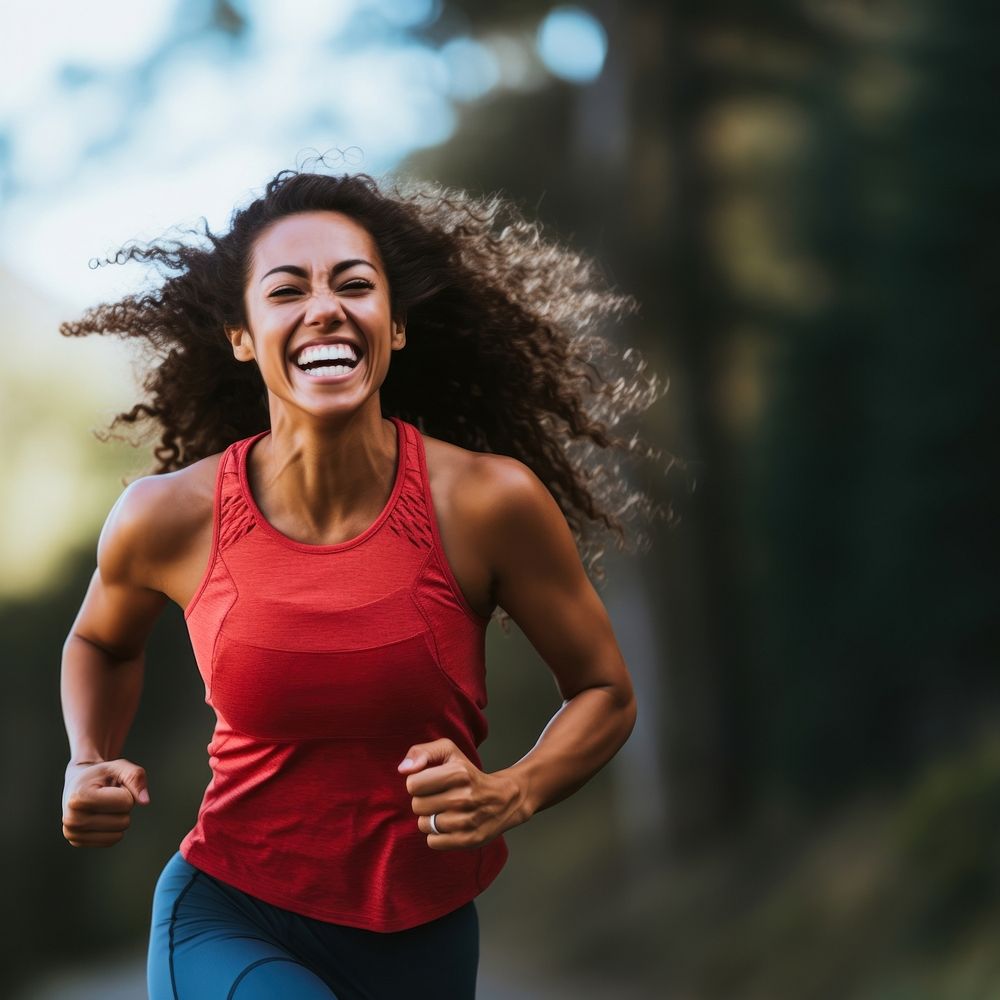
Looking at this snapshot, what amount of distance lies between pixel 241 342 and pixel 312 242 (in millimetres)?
241

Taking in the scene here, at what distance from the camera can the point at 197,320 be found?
2955 mm

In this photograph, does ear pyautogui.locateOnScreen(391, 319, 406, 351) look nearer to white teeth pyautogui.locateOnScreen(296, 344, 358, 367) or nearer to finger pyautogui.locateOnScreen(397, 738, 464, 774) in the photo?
white teeth pyautogui.locateOnScreen(296, 344, 358, 367)

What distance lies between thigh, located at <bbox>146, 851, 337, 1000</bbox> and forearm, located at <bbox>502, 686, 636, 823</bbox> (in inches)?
16.8

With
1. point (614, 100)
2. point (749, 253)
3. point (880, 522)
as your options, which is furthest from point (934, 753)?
point (614, 100)

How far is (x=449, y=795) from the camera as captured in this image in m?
2.20

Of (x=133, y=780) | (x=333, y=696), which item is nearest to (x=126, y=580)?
(x=133, y=780)

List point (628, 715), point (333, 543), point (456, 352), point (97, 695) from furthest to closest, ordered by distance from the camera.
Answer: point (456, 352) < point (97, 695) < point (628, 715) < point (333, 543)

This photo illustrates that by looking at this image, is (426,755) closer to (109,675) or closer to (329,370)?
(329,370)

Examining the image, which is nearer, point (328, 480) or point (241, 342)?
point (328, 480)

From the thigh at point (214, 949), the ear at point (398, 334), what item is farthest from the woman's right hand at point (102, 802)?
the ear at point (398, 334)

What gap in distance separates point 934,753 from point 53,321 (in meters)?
6.39

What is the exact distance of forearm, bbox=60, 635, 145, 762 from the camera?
2793 millimetres

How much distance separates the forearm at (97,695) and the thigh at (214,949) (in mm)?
318

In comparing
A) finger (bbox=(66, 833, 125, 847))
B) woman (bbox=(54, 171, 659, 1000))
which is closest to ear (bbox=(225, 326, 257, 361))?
woman (bbox=(54, 171, 659, 1000))
